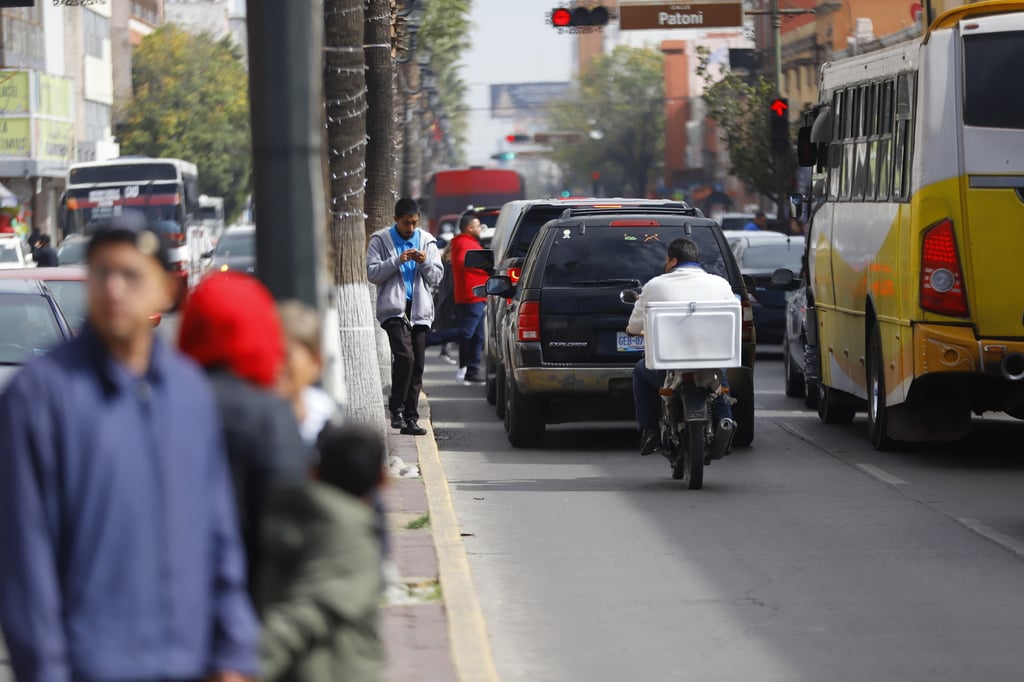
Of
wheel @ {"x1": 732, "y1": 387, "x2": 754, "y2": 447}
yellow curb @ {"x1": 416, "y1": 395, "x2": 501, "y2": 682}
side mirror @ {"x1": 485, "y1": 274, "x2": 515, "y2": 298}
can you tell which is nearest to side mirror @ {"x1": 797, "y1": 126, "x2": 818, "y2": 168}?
side mirror @ {"x1": 485, "y1": 274, "x2": 515, "y2": 298}

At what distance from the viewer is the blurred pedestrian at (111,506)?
12.9ft

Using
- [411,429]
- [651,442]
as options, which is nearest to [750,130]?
[411,429]

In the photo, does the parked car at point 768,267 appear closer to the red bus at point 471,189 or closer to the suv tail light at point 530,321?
the suv tail light at point 530,321

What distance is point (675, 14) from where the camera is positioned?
3691 centimetres

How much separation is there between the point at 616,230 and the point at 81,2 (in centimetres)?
1086

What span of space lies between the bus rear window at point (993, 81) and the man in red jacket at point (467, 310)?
865 centimetres

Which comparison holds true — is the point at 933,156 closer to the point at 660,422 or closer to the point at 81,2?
the point at 660,422

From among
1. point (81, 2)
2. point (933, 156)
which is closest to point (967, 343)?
point (933, 156)

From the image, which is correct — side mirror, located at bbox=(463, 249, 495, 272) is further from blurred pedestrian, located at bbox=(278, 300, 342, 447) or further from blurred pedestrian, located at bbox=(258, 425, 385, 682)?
blurred pedestrian, located at bbox=(258, 425, 385, 682)

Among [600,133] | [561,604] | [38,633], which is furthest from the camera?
[600,133]

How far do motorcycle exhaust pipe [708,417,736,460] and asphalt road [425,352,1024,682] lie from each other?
26cm

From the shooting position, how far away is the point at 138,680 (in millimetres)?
3984

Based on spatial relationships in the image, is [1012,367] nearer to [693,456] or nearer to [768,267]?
[693,456]

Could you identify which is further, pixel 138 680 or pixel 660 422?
pixel 660 422
